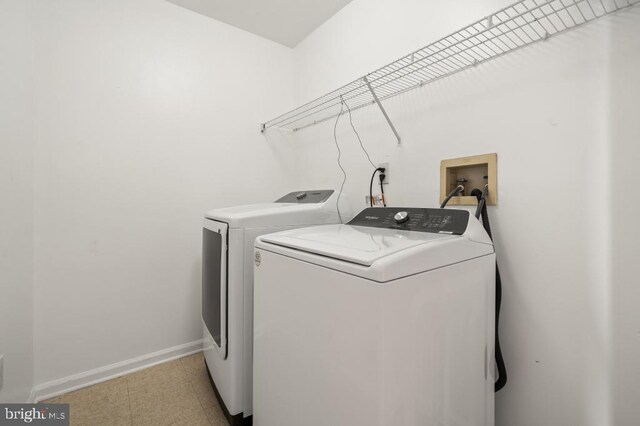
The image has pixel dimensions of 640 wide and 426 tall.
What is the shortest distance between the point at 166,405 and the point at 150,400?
11 cm

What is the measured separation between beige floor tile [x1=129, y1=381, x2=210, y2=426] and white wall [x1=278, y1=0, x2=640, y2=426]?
1.46 m

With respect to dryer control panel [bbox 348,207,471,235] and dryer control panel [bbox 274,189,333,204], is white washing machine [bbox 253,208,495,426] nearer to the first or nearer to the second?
dryer control panel [bbox 348,207,471,235]

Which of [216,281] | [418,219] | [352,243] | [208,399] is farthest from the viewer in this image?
[208,399]

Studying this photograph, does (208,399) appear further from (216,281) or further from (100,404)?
(216,281)

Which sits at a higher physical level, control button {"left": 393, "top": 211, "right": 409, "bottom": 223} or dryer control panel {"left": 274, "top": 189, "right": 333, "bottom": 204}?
dryer control panel {"left": 274, "top": 189, "right": 333, "bottom": 204}

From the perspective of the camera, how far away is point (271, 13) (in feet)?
6.77

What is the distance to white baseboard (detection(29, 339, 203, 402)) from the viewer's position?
5.05 ft

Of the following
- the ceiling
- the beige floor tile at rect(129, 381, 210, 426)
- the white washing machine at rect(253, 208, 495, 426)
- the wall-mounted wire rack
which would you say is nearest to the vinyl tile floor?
the beige floor tile at rect(129, 381, 210, 426)

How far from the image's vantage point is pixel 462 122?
4.32 feet

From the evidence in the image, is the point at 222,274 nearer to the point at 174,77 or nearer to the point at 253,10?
the point at 174,77

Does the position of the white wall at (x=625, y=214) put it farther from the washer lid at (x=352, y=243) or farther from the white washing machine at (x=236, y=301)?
the white washing machine at (x=236, y=301)

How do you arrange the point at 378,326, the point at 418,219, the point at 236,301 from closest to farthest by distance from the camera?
the point at 378,326 → the point at 418,219 → the point at 236,301

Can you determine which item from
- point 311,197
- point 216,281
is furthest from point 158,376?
point 311,197

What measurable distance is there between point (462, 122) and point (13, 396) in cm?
252
